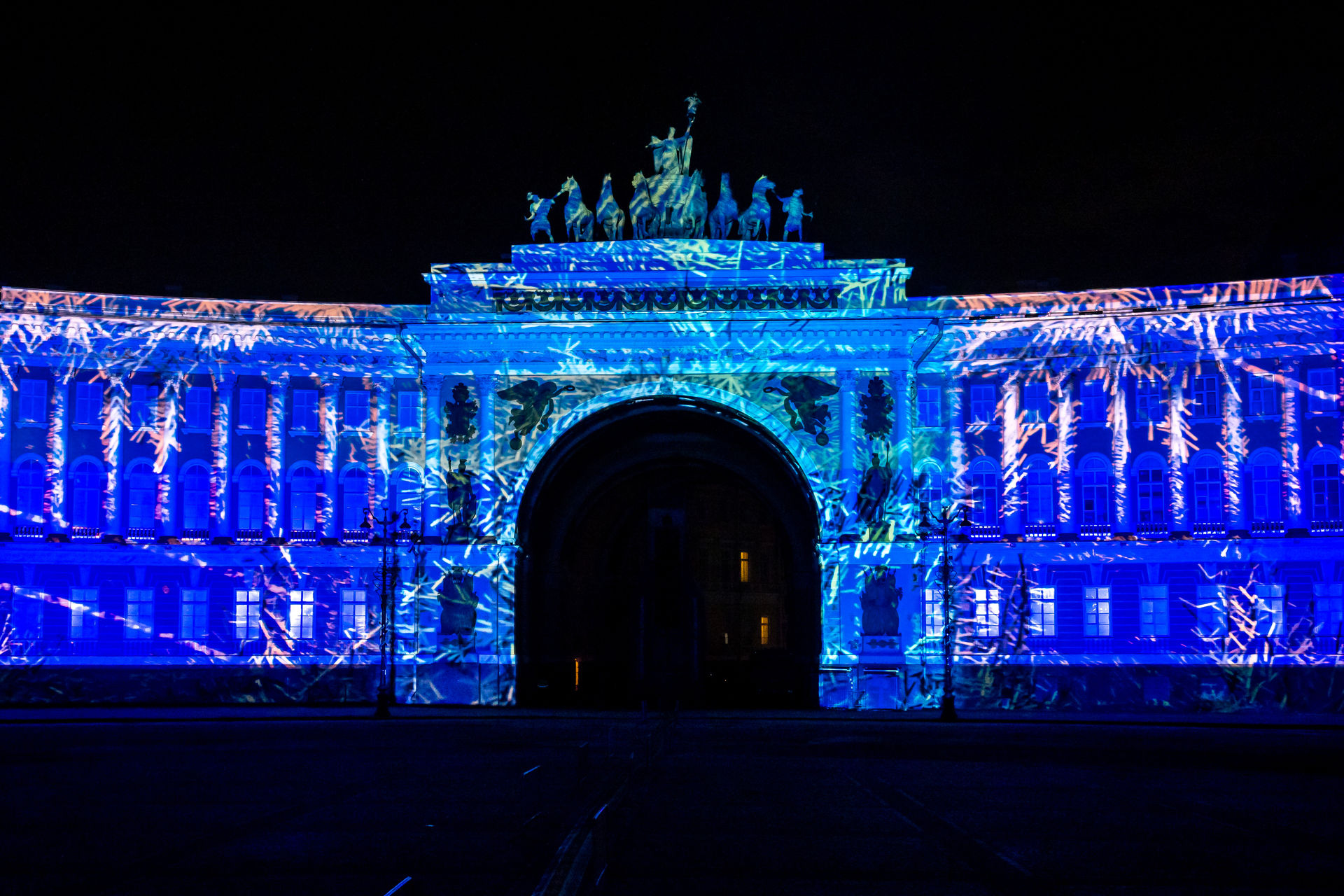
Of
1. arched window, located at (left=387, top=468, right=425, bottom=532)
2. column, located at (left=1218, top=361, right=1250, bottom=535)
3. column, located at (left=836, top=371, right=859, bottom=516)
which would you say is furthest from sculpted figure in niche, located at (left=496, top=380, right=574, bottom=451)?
column, located at (left=1218, top=361, right=1250, bottom=535)

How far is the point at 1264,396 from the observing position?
5769 cm

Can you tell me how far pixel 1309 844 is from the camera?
18.8 meters

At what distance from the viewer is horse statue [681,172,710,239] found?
60469 mm

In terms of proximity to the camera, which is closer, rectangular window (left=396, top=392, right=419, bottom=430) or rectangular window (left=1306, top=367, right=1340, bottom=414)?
rectangular window (left=1306, top=367, right=1340, bottom=414)

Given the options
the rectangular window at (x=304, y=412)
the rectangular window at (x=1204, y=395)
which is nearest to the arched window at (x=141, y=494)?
the rectangular window at (x=304, y=412)

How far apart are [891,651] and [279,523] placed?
24.9m

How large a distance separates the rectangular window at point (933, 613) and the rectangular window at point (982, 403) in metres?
7.12

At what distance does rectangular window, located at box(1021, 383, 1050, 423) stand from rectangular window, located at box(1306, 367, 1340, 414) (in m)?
9.63

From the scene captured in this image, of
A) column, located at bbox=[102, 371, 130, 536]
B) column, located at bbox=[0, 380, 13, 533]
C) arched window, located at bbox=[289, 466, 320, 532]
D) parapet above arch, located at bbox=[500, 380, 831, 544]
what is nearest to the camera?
column, located at bbox=[0, 380, 13, 533]

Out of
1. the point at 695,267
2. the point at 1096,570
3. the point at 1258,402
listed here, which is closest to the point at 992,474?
the point at 1096,570

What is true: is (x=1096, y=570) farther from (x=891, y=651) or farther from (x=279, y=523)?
(x=279, y=523)

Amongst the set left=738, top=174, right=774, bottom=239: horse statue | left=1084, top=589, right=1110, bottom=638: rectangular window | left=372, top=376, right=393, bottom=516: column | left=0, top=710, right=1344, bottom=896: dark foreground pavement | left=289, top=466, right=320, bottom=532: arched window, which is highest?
left=738, top=174, right=774, bottom=239: horse statue

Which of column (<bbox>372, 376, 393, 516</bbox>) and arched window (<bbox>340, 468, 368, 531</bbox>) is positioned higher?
column (<bbox>372, 376, 393, 516</bbox>)

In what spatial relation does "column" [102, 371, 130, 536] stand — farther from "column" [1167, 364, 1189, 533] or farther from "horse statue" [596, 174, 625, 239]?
"column" [1167, 364, 1189, 533]
